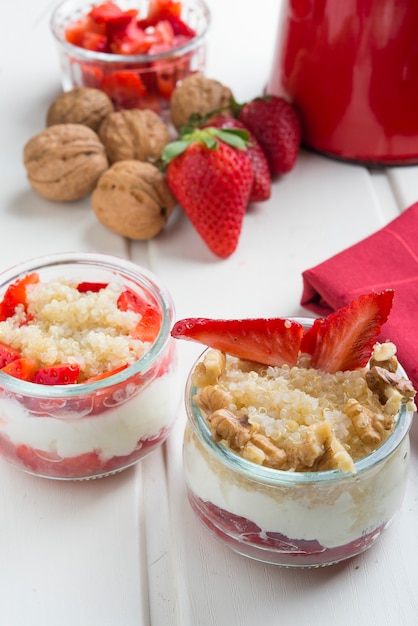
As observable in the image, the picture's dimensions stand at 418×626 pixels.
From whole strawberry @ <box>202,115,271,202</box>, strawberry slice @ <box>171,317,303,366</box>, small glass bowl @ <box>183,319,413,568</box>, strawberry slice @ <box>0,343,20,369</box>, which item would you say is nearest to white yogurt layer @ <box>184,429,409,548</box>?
small glass bowl @ <box>183,319,413,568</box>

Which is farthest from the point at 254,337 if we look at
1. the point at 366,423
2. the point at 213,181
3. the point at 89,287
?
the point at 213,181

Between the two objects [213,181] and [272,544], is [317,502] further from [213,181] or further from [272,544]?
[213,181]

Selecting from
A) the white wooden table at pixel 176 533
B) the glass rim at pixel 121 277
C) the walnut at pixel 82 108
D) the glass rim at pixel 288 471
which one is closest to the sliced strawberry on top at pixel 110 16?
the walnut at pixel 82 108

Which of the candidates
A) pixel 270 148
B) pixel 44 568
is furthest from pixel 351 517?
pixel 270 148

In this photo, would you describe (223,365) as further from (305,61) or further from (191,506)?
(305,61)

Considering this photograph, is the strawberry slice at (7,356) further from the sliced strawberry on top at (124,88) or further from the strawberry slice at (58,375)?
the sliced strawberry on top at (124,88)

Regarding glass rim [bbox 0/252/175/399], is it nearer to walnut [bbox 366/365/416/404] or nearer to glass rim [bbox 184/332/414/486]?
glass rim [bbox 184/332/414/486]
